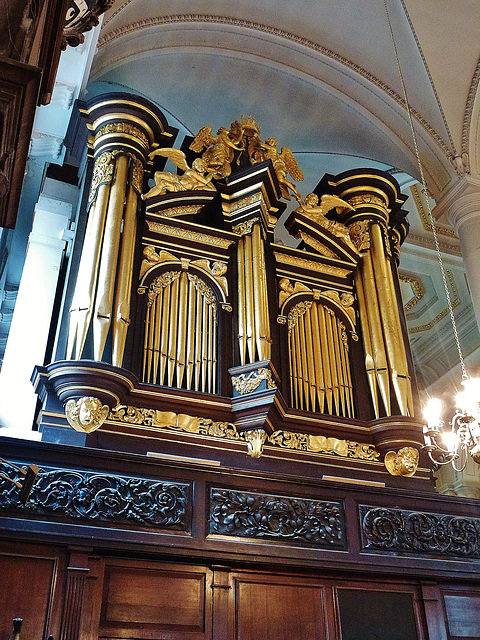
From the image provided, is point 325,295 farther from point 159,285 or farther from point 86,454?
point 86,454

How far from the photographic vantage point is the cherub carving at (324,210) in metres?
7.73

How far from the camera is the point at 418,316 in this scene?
12.6 m

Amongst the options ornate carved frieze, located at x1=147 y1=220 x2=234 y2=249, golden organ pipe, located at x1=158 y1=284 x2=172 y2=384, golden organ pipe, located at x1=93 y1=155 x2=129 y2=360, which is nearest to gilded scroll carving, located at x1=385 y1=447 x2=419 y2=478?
golden organ pipe, located at x1=158 y1=284 x2=172 y2=384

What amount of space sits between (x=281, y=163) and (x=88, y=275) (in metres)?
2.97

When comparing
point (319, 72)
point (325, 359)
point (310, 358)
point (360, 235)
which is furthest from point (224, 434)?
point (319, 72)

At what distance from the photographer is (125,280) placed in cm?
597

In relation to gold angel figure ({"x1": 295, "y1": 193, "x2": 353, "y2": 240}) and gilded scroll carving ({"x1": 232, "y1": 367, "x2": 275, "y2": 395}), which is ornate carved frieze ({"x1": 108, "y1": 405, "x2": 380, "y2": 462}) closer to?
gilded scroll carving ({"x1": 232, "y1": 367, "x2": 275, "y2": 395})

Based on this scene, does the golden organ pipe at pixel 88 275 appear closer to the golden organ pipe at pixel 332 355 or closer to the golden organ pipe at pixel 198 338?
the golden organ pipe at pixel 198 338

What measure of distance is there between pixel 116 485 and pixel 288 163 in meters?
4.61

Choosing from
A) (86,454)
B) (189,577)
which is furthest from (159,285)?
(189,577)

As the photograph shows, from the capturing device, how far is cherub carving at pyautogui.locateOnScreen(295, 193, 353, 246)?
7734 mm

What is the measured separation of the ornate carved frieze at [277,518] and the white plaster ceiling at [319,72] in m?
4.95

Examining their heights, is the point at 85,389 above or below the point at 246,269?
below

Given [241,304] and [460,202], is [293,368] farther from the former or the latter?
[460,202]
